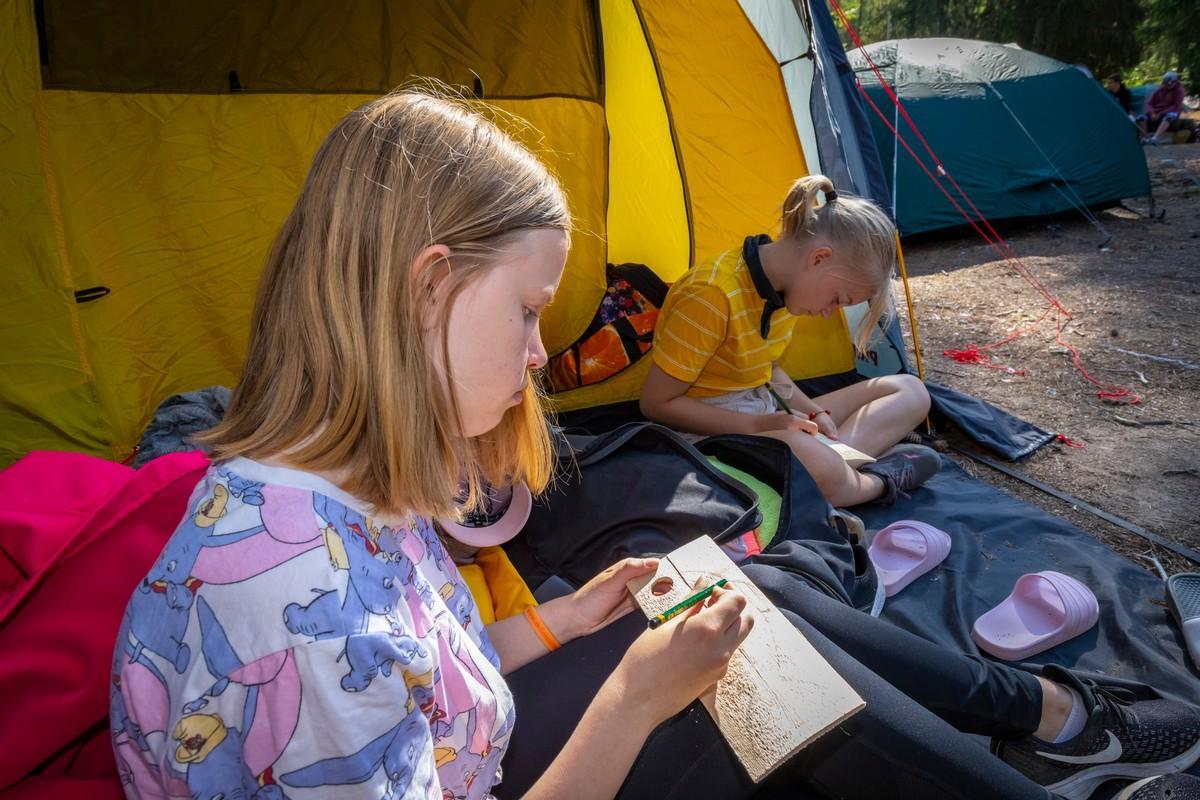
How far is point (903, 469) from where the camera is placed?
228 centimetres

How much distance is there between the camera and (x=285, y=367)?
778 millimetres

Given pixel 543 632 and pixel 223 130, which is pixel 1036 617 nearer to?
pixel 543 632

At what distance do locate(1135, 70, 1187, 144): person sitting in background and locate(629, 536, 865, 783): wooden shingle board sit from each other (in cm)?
1213

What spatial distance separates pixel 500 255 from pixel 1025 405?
2.78m

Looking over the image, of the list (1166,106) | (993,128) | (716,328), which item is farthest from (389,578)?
(1166,106)

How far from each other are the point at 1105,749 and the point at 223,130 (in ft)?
8.30

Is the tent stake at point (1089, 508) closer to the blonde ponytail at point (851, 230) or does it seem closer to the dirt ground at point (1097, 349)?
the dirt ground at point (1097, 349)

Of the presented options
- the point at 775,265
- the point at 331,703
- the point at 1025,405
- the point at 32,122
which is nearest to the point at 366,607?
the point at 331,703

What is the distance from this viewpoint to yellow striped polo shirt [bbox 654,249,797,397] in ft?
6.81

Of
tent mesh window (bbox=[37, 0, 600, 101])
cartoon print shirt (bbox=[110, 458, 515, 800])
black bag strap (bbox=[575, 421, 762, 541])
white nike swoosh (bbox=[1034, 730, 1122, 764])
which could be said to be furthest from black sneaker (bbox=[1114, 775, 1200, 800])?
tent mesh window (bbox=[37, 0, 600, 101])

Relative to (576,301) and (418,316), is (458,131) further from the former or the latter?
(576,301)

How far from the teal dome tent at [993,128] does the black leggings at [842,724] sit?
4.60m

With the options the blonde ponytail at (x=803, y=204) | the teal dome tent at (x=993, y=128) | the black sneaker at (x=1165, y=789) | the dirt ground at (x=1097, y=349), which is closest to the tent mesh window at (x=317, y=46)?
the blonde ponytail at (x=803, y=204)

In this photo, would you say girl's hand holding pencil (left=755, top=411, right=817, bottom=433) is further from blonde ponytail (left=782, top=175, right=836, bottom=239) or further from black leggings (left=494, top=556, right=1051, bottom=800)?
black leggings (left=494, top=556, right=1051, bottom=800)
